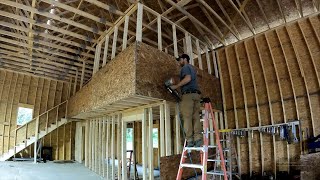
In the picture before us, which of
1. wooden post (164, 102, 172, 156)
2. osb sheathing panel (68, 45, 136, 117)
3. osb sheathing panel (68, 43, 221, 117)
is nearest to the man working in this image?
osb sheathing panel (68, 43, 221, 117)

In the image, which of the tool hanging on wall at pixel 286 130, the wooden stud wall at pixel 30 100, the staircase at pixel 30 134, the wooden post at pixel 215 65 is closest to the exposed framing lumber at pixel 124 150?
the wooden post at pixel 215 65

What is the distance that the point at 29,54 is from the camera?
30.3ft

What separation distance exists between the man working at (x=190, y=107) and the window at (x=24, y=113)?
32.1ft

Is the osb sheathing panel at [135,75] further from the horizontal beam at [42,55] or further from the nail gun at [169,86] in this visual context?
the horizontal beam at [42,55]

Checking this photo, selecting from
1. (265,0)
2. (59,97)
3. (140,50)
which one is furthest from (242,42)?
(59,97)

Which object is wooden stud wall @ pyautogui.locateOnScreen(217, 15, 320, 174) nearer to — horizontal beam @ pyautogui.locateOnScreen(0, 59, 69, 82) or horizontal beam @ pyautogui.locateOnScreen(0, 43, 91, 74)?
horizontal beam @ pyautogui.locateOnScreen(0, 43, 91, 74)

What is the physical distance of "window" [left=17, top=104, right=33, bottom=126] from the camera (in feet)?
36.4

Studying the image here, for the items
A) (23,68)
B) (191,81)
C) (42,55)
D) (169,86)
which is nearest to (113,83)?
(169,86)

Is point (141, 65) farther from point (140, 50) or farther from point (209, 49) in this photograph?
point (209, 49)

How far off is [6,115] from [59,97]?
2.57 meters

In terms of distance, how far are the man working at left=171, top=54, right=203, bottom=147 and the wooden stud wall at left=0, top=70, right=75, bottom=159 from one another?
9637mm

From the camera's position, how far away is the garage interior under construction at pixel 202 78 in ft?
17.3

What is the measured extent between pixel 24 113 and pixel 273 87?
1126cm

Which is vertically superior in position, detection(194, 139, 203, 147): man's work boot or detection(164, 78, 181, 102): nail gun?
detection(164, 78, 181, 102): nail gun
